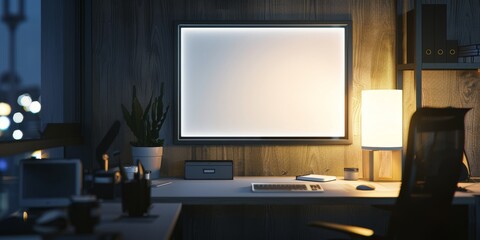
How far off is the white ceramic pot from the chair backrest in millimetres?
1854

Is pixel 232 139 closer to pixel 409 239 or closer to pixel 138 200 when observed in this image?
pixel 138 200

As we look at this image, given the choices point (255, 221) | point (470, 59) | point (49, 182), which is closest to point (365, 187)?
point (255, 221)

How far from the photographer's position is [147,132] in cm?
381

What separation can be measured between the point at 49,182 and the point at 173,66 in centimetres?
151

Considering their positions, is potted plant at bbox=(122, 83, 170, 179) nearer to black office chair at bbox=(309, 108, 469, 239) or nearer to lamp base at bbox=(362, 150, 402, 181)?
lamp base at bbox=(362, 150, 402, 181)

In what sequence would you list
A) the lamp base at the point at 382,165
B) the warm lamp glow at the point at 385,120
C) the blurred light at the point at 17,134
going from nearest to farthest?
the blurred light at the point at 17,134 < the warm lamp glow at the point at 385,120 < the lamp base at the point at 382,165

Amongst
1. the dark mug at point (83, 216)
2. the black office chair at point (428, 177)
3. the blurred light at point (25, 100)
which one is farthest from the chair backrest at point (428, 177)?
the blurred light at point (25, 100)

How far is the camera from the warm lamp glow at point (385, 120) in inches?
146

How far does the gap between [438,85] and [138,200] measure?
258 centimetres

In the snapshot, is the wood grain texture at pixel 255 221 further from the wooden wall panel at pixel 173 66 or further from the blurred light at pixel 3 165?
the blurred light at pixel 3 165

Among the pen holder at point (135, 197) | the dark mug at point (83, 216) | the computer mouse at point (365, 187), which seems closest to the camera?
the dark mug at point (83, 216)

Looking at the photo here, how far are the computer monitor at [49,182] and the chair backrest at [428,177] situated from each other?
152 cm

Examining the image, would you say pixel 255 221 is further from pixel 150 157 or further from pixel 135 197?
pixel 135 197

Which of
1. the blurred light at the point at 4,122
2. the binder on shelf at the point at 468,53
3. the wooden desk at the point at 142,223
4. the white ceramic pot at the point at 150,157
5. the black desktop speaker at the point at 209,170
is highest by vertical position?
the binder on shelf at the point at 468,53
